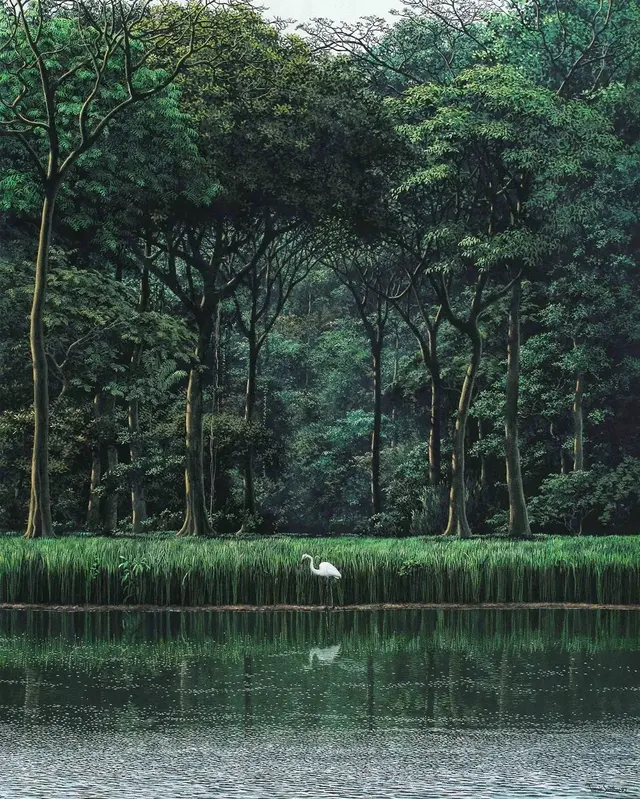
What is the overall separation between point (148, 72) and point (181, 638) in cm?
1606

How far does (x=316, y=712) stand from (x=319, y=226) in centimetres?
2512

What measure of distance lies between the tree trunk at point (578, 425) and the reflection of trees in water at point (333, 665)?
18.8 metres

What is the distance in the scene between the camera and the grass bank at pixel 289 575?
1938 cm

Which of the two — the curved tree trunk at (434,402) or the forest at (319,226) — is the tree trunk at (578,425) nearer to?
the forest at (319,226)

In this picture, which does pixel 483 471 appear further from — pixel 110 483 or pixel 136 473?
pixel 110 483

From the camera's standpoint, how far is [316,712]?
10.3 meters

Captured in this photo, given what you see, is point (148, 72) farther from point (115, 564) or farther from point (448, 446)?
point (448, 446)

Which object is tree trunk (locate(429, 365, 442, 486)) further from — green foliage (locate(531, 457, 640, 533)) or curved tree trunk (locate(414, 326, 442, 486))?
green foliage (locate(531, 457, 640, 533))

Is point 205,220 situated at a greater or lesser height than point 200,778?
greater

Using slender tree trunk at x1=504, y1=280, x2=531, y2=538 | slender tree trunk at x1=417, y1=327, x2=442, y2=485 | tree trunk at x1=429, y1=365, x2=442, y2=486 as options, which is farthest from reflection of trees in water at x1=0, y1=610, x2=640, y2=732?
tree trunk at x1=429, y1=365, x2=442, y2=486

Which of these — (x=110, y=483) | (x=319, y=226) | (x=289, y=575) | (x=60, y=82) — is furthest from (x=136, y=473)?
(x=289, y=575)

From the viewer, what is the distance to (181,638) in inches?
607

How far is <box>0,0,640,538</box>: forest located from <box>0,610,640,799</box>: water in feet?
41.1

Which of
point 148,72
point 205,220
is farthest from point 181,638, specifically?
point 205,220
